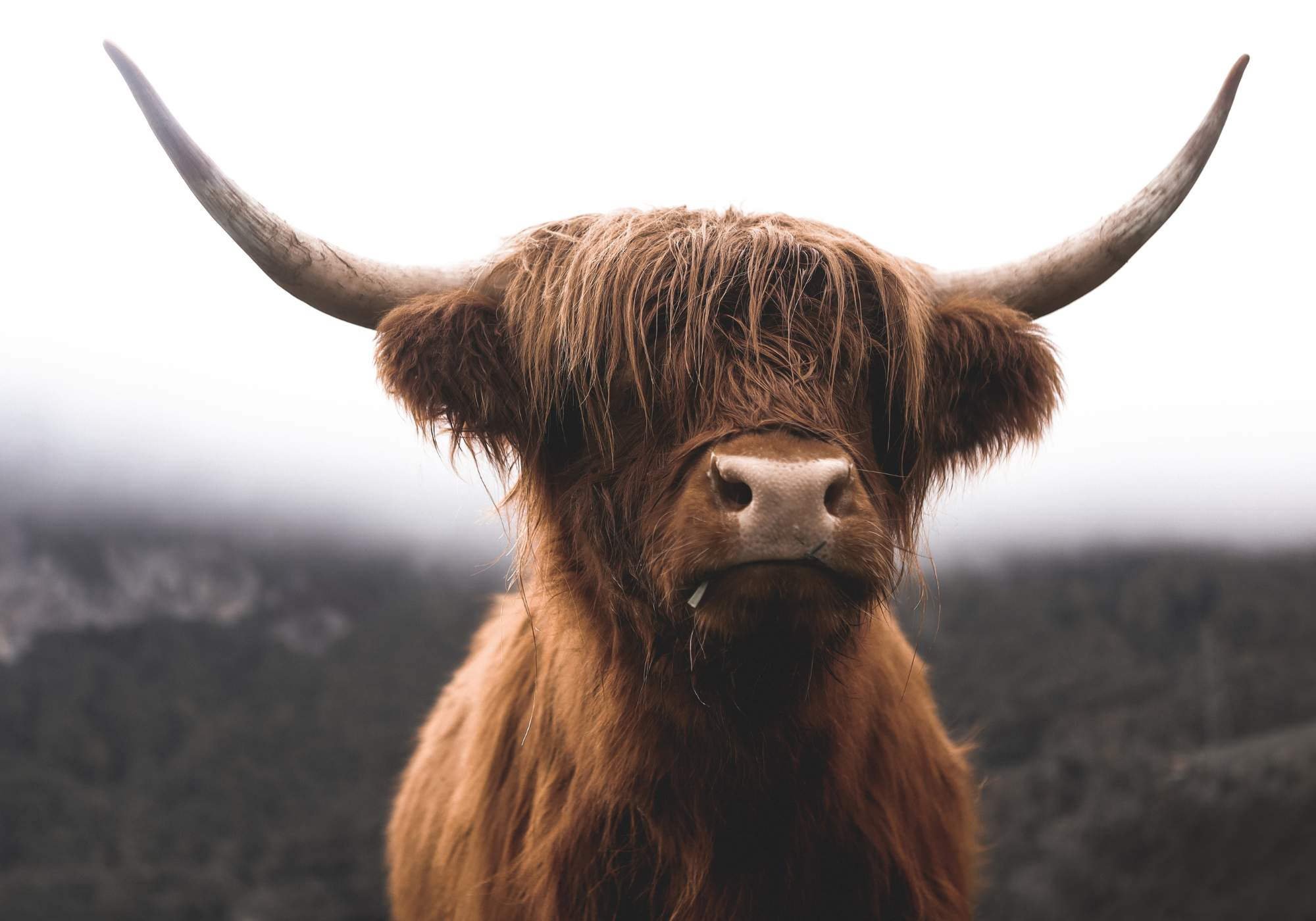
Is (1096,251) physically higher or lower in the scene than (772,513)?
higher

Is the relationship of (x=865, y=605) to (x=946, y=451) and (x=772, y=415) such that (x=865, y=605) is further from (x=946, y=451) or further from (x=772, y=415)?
(x=946, y=451)

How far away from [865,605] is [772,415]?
48 centimetres

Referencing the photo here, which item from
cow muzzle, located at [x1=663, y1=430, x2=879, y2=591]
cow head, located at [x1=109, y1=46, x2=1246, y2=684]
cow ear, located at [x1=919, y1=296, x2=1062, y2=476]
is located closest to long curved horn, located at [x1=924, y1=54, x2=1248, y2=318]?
cow head, located at [x1=109, y1=46, x2=1246, y2=684]

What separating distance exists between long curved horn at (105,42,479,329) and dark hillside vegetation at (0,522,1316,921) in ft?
108

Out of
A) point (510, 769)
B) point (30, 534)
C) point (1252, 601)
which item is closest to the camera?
point (510, 769)

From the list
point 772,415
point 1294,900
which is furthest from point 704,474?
point 1294,900

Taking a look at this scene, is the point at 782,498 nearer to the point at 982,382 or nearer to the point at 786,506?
the point at 786,506

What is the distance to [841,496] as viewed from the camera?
1782 mm

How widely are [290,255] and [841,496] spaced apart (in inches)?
57.8

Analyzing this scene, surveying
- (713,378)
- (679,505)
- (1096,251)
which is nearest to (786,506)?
(679,505)

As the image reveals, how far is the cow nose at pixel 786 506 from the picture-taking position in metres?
1.71

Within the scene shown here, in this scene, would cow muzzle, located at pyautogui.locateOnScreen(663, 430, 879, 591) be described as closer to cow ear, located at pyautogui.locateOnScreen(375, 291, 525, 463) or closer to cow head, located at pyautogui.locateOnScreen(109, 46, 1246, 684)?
cow head, located at pyautogui.locateOnScreen(109, 46, 1246, 684)

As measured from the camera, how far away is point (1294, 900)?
23.9 meters

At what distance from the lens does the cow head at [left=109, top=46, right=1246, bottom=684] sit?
182 centimetres
